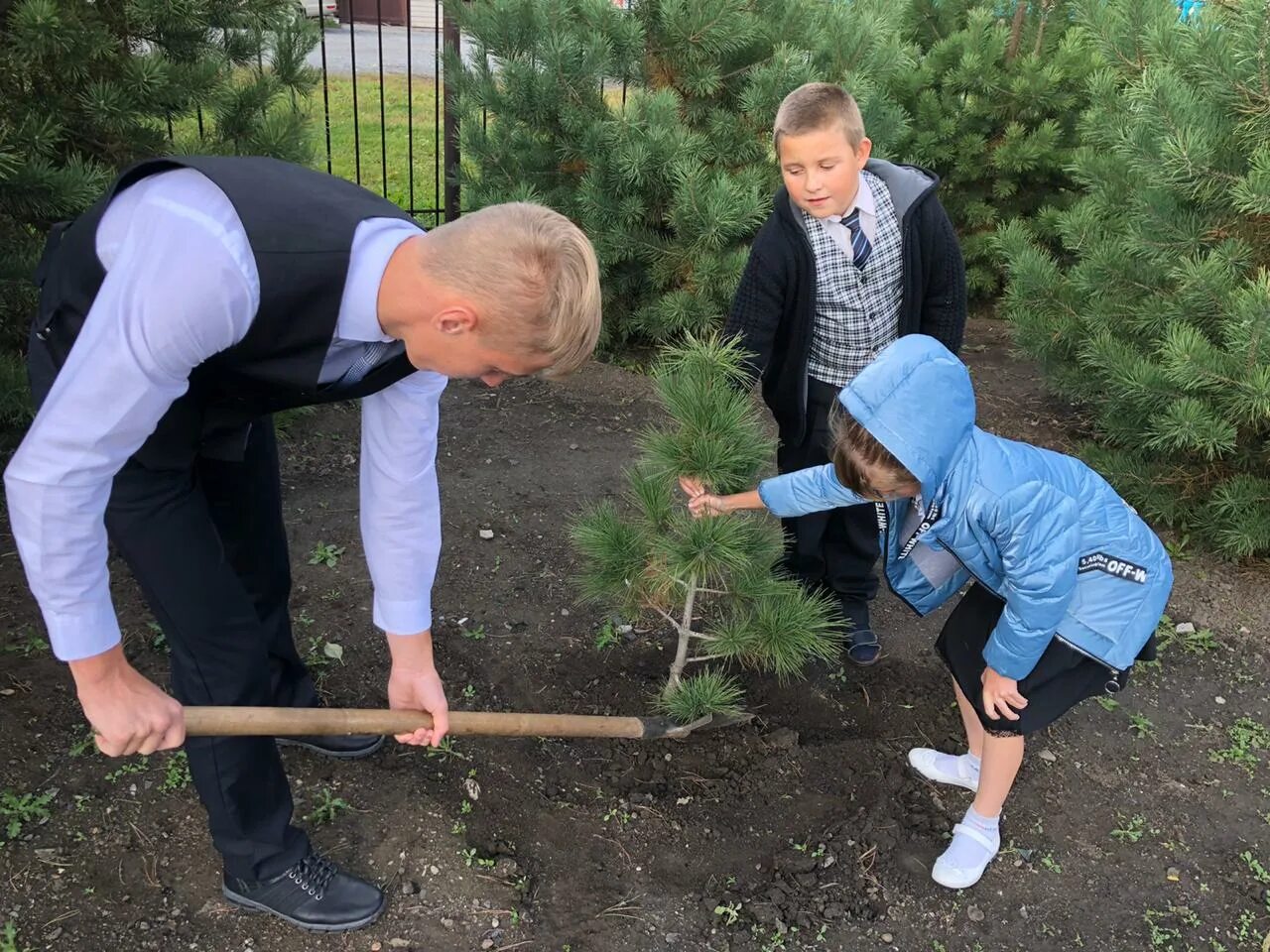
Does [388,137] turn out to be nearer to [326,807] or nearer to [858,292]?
[858,292]

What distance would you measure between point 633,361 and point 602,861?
3191mm

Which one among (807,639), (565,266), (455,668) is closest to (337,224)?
A: (565,266)

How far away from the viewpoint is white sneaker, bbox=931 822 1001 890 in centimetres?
237

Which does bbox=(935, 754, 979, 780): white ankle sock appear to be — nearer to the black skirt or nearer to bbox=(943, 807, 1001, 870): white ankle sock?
bbox=(943, 807, 1001, 870): white ankle sock

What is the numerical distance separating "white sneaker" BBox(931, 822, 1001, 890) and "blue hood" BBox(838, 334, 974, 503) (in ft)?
Result: 3.23

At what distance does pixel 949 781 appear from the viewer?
267 centimetres

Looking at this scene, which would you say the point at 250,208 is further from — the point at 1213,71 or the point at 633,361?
the point at 633,361

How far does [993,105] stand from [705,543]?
4391mm

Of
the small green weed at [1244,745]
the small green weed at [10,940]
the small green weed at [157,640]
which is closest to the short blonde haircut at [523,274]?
the small green weed at [10,940]

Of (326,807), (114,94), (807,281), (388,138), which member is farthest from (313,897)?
(388,138)

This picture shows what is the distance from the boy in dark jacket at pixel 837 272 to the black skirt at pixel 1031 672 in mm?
664

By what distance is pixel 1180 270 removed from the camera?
363 cm

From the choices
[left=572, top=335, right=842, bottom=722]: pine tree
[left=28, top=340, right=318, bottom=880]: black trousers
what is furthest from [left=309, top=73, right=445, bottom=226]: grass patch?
[left=28, top=340, right=318, bottom=880]: black trousers

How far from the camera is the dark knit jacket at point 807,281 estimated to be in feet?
9.01
